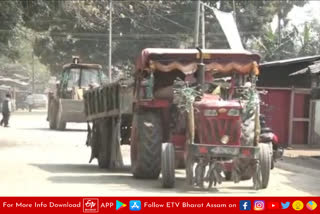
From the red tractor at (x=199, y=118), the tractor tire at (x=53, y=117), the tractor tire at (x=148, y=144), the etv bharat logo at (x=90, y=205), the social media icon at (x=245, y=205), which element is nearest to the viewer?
the etv bharat logo at (x=90, y=205)

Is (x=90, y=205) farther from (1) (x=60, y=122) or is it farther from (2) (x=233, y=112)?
(1) (x=60, y=122)

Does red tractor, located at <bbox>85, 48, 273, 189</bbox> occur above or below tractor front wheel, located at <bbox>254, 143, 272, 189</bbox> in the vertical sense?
above

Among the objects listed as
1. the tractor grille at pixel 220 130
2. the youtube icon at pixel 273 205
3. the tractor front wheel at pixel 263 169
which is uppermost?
the tractor grille at pixel 220 130

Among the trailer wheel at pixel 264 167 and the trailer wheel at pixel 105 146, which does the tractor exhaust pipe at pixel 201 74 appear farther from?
the trailer wheel at pixel 105 146

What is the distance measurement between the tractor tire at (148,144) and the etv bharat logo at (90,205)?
525cm

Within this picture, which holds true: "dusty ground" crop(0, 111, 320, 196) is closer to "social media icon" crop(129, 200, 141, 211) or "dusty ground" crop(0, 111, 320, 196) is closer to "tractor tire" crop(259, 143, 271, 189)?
"tractor tire" crop(259, 143, 271, 189)

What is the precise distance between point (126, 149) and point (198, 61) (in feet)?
30.2

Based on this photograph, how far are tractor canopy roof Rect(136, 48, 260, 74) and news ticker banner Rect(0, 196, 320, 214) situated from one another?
18.6ft

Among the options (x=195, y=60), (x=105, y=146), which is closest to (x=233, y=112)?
(x=195, y=60)

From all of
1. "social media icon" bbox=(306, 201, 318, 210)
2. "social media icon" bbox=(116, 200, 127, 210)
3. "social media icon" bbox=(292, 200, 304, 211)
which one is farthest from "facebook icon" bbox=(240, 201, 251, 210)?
"social media icon" bbox=(116, 200, 127, 210)

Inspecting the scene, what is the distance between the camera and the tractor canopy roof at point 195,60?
12648 mm

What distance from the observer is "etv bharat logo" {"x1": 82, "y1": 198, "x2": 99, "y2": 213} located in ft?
22.8

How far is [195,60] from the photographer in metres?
12.7

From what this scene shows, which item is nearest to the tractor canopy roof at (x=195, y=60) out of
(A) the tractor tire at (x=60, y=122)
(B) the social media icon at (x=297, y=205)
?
(B) the social media icon at (x=297, y=205)
